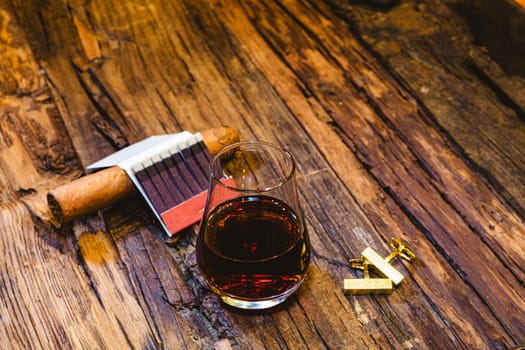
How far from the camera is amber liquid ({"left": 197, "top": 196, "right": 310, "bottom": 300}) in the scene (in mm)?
1105

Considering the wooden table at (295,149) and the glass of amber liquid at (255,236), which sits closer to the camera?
the glass of amber liquid at (255,236)

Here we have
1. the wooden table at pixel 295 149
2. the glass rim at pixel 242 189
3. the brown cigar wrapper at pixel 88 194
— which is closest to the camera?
the glass rim at pixel 242 189

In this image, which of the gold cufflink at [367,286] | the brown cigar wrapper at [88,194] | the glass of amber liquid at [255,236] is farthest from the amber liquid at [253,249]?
the brown cigar wrapper at [88,194]

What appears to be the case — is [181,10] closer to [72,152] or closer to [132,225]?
[72,152]

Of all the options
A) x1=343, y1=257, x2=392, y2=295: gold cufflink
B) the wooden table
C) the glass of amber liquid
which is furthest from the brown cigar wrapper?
x1=343, y1=257, x2=392, y2=295: gold cufflink

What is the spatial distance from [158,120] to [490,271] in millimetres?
972

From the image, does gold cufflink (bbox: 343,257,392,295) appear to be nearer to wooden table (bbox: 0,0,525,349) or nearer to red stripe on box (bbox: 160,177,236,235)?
wooden table (bbox: 0,0,525,349)

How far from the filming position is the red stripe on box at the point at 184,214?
53.9 inches

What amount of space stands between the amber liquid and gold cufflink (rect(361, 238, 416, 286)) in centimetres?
18

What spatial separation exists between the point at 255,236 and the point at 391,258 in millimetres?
363

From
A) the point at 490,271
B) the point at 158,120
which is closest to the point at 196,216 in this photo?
the point at 158,120

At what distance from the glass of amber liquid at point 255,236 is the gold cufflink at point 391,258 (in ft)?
0.59

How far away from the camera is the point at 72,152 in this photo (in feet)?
5.41

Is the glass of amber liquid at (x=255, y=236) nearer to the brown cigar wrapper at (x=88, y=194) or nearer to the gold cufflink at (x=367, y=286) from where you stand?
the gold cufflink at (x=367, y=286)
